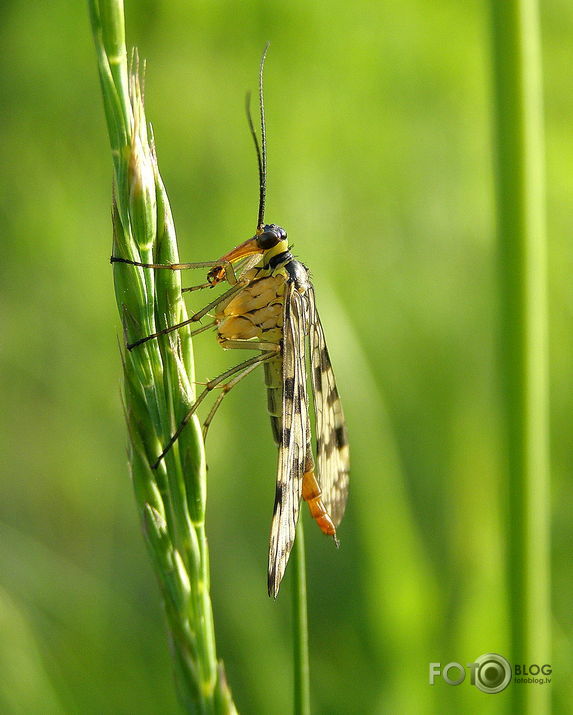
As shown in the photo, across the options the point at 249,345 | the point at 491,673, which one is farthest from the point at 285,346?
the point at 491,673

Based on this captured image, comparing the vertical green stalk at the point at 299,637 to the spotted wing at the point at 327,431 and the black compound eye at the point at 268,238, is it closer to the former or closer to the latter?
the spotted wing at the point at 327,431

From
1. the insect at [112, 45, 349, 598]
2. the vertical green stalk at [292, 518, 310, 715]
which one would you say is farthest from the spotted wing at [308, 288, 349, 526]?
the vertical green stalk at [292, 518, 310, 715]

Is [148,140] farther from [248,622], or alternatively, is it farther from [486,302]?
[486,302]

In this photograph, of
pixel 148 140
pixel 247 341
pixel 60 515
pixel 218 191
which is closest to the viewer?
pixel 148 140

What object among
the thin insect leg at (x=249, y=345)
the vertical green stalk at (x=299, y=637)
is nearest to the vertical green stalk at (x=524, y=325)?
the vertical green stalk at (x=299, y=637)

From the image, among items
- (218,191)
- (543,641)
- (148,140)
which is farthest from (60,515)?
(543,641)

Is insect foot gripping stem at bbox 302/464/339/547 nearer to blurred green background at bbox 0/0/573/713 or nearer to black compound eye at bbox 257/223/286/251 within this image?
blurred green background at bbox 0/0/573/713
